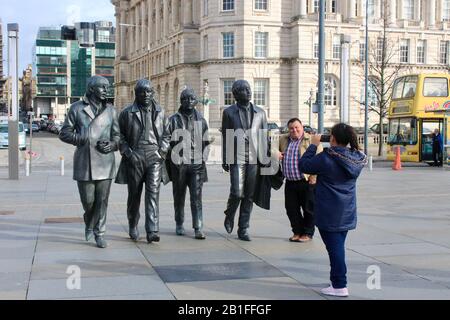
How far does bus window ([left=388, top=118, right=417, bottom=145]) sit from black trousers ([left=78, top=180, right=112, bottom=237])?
880 inches

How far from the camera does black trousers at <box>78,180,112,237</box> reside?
8.25 m

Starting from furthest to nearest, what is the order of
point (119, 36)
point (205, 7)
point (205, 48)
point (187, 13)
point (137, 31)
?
point (119, 36) → point (137, 31) → point (187, 13) → point (205, 7) → point (205, 48)

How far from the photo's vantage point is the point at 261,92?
63719 millimetres

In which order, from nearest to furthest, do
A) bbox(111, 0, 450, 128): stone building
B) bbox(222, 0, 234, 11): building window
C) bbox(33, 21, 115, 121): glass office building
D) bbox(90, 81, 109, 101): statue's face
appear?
bbox(90, 81, 109, 101): statue's face, bbox(111, 0, 450, 128): stone building, bbox(222, 0, 234, 11): building window, bbox(33, 21, 115, 121): glass office building

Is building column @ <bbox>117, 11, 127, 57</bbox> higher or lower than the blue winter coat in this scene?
higher

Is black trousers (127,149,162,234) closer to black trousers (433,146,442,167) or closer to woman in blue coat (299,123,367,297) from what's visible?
woman in blue coat (299,123,367,297)

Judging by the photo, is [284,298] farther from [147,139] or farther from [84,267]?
A: [147,139]

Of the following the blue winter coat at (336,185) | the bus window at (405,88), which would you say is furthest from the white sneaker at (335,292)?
the bus window at (405,88)

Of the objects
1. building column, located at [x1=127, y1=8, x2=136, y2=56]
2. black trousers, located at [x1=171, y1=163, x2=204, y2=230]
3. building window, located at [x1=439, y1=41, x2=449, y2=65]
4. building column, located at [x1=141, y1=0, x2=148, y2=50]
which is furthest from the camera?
building column, located at [x1=127, y1=8, x2=136, y2=56]

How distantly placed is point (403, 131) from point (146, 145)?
22846 mm

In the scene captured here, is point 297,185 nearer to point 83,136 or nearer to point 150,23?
point 83,136

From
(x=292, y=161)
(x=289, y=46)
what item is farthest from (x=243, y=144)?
(x=289, y=46)

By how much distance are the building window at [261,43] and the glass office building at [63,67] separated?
81564 millimetres

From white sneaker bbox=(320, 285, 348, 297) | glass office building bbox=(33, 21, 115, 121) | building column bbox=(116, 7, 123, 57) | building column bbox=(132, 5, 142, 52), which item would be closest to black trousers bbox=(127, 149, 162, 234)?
white sneaker bbox=(320, 285, 348, 297)
